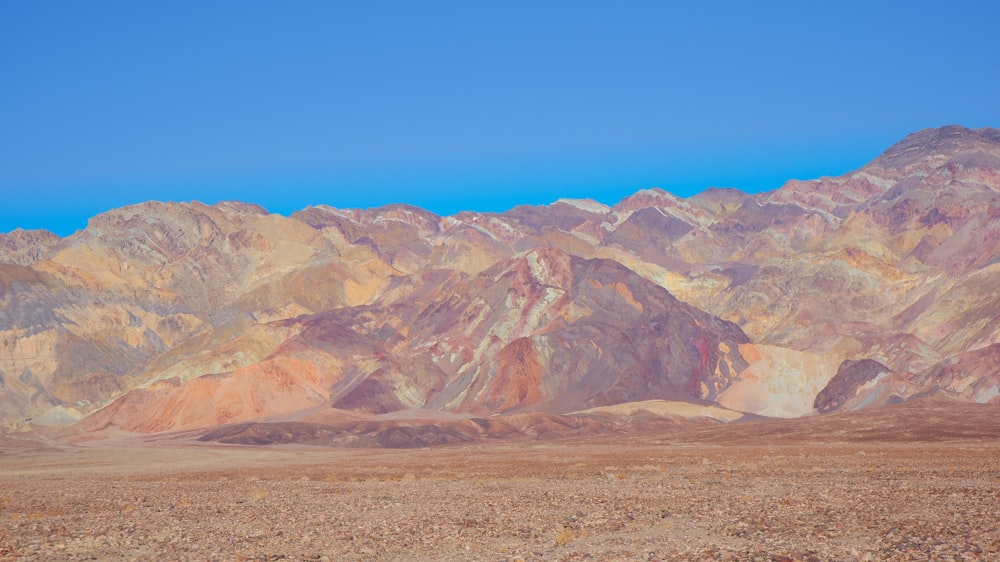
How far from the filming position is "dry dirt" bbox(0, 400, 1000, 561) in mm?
22719

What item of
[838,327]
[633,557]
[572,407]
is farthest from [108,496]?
[838,327]

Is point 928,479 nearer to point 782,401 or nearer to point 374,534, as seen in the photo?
point 374,534

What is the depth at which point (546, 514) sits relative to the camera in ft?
98.1

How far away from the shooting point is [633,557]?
2150cm

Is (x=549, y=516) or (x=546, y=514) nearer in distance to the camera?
(x=549, y=516)

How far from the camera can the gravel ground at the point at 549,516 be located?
22.6 m

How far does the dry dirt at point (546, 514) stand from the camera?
2272 cm

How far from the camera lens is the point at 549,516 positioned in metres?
29.4

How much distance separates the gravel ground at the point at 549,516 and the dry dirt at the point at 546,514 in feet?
0.21

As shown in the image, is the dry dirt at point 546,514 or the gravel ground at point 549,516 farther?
the dry dirt at point 546,514

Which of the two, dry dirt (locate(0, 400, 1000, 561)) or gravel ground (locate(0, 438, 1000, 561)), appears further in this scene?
dry dirt (locate(0, 400, 1000, 561))

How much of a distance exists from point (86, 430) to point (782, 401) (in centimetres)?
10136

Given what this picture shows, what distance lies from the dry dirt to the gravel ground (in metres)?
0.07

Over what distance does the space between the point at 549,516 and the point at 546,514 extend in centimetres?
51
